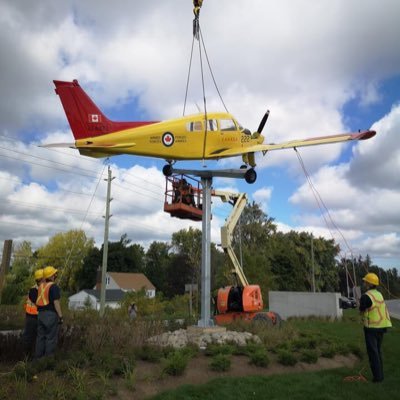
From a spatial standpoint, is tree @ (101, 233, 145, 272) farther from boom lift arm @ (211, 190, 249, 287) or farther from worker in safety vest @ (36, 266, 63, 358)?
worker in safety vest @ (36, 266, 63, 358)

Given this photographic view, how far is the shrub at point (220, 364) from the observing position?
8.61 metres

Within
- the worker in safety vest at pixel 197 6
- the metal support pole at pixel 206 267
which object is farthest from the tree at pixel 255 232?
the worker in safety vest at pixel 197 6

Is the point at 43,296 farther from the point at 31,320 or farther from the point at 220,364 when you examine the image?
the point at 220,364

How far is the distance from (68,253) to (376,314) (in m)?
72.7

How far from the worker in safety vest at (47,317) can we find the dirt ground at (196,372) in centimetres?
192

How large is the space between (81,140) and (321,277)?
53.9m

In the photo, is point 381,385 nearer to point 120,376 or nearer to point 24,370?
point 120,376

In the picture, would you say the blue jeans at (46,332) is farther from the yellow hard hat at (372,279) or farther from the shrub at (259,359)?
the yellow hard hat at (372,279)

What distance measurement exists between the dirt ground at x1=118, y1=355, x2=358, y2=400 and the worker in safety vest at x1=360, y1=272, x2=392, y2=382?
1530 millimetres

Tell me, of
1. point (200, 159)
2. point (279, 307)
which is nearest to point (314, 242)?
point (279, 307)

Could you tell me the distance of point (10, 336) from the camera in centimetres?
946

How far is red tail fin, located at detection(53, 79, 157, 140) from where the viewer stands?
11836 mm

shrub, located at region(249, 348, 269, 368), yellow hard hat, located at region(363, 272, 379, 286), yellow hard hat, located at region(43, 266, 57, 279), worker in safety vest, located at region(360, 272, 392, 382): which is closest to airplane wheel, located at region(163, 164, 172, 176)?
yellow hard hat, located at region(43, 266, 57, 279)

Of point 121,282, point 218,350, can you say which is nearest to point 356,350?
point 218,350
